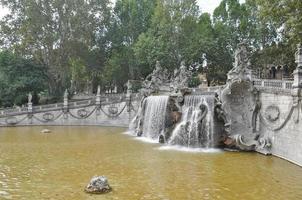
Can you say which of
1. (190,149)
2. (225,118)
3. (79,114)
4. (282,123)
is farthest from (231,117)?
(79,114)

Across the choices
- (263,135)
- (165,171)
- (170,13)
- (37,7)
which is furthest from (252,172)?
(37,7)

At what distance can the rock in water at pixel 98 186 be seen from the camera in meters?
13.0

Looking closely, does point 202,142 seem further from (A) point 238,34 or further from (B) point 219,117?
(A) point 238,34

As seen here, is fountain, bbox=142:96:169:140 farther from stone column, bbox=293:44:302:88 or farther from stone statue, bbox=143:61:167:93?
stone column, bbox=293:44:302:88

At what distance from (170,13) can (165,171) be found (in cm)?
2897

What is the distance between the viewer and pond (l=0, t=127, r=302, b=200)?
519 inches

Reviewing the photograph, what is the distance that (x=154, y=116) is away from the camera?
29625 millimetres

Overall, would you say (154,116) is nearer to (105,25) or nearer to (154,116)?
(154,116)

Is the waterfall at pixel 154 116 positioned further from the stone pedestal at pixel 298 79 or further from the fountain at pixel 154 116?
the stone pedestal at pixel 298 79

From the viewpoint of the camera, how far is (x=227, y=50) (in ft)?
150

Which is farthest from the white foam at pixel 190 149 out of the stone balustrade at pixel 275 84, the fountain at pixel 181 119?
the stone balustrade at pixel 275 84

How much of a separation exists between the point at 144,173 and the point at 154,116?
13683 mm

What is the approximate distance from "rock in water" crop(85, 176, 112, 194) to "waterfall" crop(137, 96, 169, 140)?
1359cm


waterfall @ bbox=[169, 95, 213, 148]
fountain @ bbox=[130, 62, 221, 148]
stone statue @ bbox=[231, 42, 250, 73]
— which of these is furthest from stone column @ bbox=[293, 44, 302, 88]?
waterfall @ bbox=[169, 95, 213, 148]
